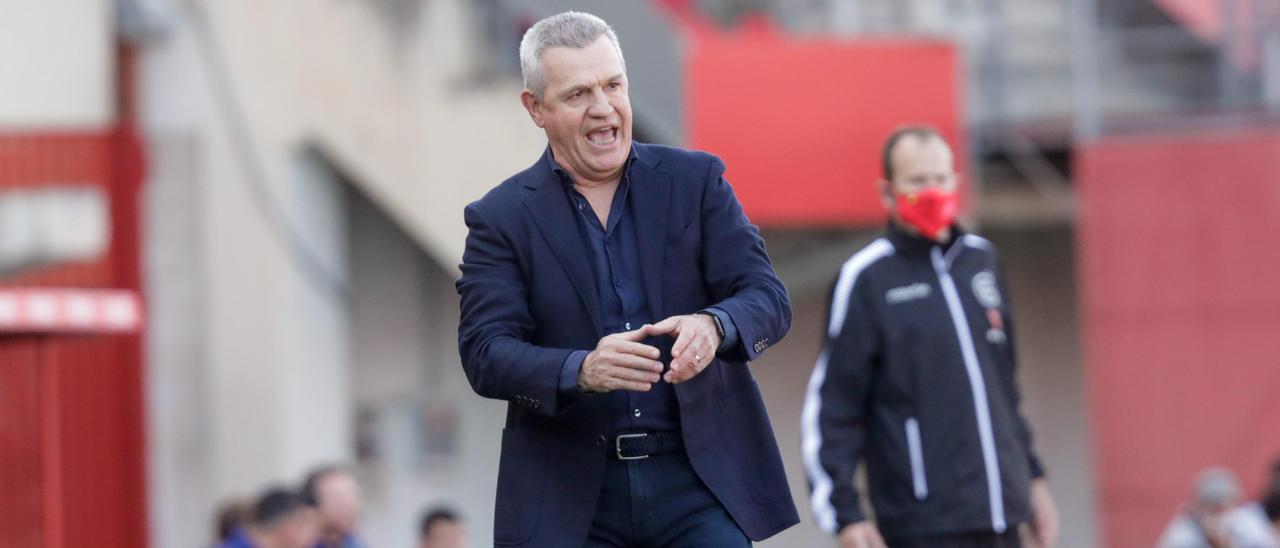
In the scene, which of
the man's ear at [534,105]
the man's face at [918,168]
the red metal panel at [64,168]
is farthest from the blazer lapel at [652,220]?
the red metal panel at [64,168]

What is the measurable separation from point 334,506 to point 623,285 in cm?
604

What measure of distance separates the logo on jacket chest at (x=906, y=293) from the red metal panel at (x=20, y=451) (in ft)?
15.7

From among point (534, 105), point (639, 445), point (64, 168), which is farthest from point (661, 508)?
point (64, 168)

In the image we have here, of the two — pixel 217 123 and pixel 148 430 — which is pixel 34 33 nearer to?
pixel 217 123

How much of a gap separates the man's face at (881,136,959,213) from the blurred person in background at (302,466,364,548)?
4.41 meters

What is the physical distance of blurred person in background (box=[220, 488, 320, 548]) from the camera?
9.38 m

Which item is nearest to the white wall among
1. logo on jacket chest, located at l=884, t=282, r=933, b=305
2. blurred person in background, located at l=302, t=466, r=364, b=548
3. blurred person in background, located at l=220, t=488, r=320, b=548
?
blurred person in background, located at l=302, t=466, r=364, b=548

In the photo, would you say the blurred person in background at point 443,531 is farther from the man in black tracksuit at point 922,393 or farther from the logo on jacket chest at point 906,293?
the logo on jacket chest at point 906,293

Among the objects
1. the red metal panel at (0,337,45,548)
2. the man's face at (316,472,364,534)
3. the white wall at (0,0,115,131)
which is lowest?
the man's face at (316,472,364,534)

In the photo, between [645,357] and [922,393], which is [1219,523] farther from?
[645,357]

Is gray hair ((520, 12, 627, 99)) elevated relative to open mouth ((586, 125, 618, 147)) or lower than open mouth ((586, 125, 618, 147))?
elevated

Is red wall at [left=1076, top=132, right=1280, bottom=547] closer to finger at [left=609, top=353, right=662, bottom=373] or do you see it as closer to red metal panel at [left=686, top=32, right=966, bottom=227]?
red metal panel at [left=686, top=32, right=966, bottom=227]

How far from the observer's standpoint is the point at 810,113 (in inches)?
488

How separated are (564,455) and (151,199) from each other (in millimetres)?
9095
